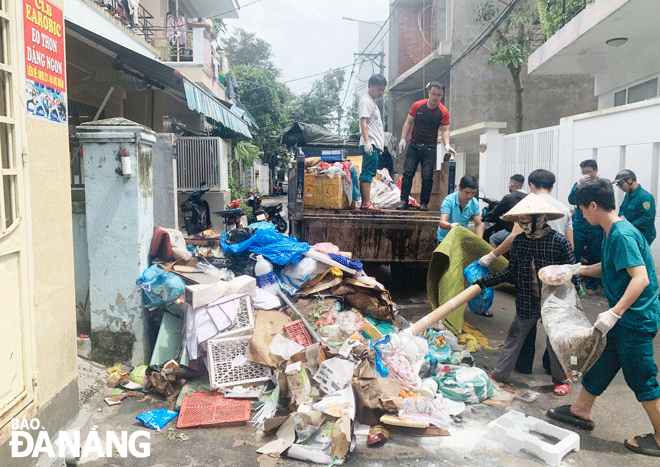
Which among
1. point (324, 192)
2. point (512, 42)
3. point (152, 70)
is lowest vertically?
point (324, 192)

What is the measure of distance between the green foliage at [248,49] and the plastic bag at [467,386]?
41375 mm

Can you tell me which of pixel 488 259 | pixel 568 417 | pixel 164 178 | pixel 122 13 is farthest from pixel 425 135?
pixel 122 13

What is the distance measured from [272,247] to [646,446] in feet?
11.1

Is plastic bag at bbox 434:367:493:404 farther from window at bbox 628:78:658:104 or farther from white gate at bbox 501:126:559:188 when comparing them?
window at bbox 628:78:658:104

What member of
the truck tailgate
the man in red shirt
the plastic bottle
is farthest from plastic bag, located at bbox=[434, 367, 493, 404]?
the man in red shirt

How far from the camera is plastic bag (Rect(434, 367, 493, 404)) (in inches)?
144

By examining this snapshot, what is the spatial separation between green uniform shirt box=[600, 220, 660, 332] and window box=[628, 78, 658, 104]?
6968mm

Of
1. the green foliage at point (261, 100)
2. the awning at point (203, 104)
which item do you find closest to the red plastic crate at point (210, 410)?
the awning at point (203, 104)

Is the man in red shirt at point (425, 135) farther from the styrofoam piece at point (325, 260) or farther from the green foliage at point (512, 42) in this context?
the green foliage at point (512, 42)

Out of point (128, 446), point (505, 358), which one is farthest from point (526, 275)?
point (128, 446)

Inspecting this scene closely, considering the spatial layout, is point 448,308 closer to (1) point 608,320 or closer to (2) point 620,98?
(1) point 608,320

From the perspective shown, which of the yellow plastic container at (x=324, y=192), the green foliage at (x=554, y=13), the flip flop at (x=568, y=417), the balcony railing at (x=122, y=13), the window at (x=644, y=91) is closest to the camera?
the flip flop at (x=568, y=417)

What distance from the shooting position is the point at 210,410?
11.5ft

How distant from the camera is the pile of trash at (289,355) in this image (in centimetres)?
324
